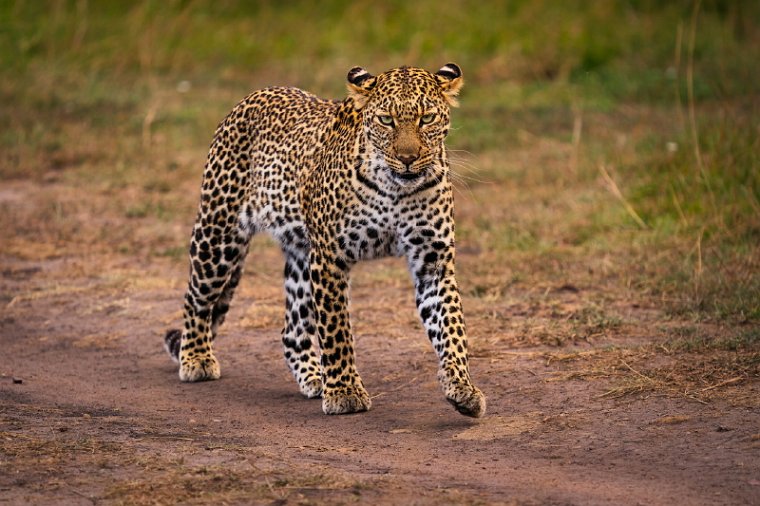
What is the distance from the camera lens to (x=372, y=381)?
7668mm

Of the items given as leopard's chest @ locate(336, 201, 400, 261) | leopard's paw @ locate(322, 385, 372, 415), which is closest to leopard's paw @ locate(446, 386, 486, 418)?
leopard's paw @ locate(322, 385, 372, 415)

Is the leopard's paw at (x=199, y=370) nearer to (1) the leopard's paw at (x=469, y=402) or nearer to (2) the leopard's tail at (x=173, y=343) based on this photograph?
(2) the leopard's tail at (x=173, y=343)

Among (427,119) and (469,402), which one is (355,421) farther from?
(427,119)

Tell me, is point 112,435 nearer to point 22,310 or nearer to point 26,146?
A: point 22,310

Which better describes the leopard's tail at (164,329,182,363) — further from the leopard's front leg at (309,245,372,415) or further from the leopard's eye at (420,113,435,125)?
the leopard's eye at (420,113,435,125)

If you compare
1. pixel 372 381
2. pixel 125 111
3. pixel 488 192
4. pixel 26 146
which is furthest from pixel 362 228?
pixel 125 111

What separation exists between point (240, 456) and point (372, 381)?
185 cm

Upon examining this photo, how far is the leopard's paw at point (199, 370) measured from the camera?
25.7ft

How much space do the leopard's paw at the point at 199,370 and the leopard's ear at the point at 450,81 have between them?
2.02 meters

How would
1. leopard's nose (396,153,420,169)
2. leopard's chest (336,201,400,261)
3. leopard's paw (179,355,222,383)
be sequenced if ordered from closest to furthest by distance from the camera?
leopard's nose (396,153,420,169) < leopard's chest (336,201,400,261) < leopard's paw (179,355,222,383)

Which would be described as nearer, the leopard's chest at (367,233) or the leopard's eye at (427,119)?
the leopard's eye at (427,119)

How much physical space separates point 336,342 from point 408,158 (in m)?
1.04

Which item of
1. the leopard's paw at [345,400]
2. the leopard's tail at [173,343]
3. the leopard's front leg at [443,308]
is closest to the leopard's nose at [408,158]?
the leopard's front leg at [443,308]

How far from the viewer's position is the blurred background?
990 centimetres
